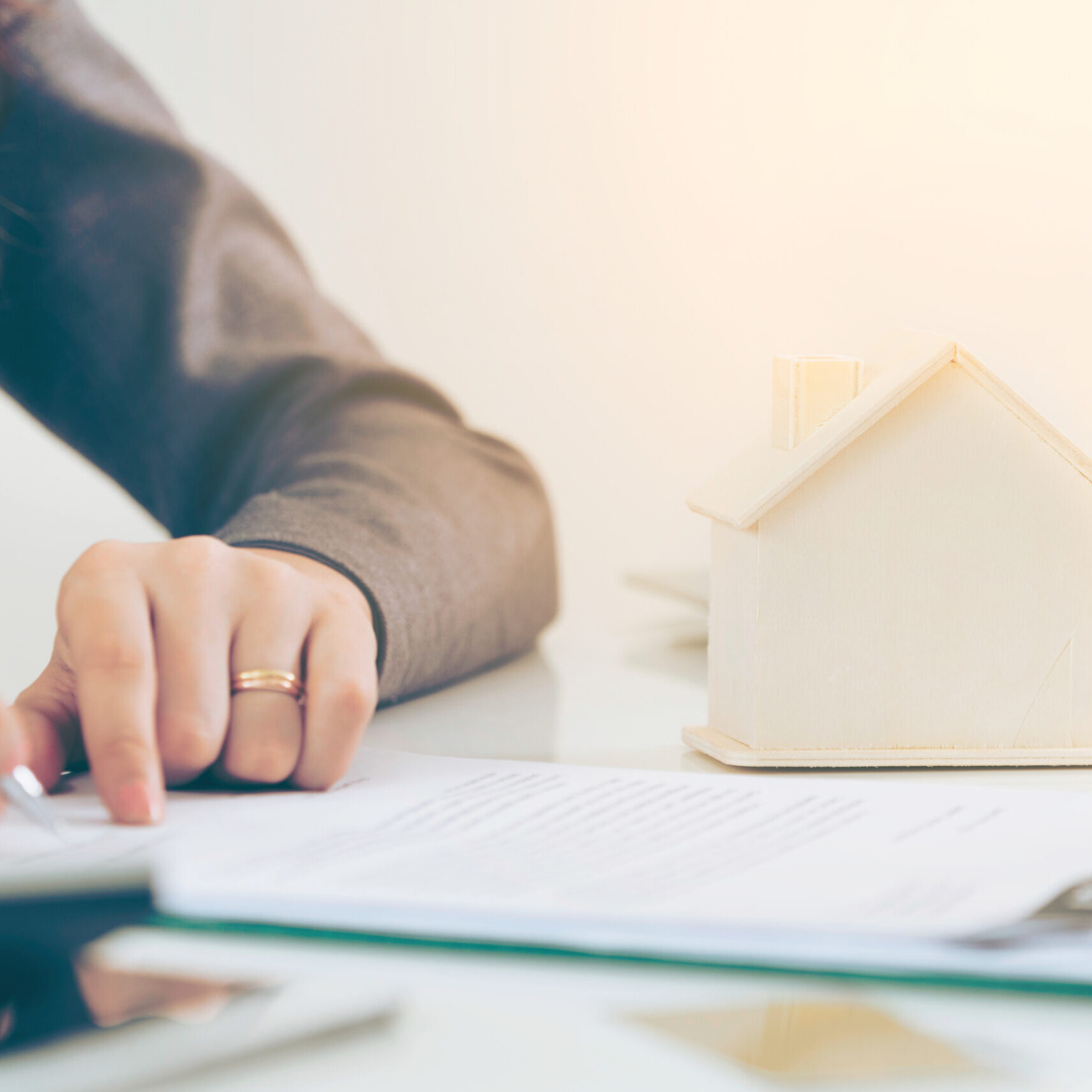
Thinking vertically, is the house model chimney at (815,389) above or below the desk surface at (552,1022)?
above

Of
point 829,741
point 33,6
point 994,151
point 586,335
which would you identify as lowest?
point 829,741

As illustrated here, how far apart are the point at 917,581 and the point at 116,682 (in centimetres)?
33

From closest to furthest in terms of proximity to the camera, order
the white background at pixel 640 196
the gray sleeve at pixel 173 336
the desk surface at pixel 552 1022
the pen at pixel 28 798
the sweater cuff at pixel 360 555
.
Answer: the desk surface at pixel 552 1022
the pen at pixel 28 798
the sweater cuff at pixel 360 555
the gray sleeve at pixel 173 336
the white background at pixel 640 196

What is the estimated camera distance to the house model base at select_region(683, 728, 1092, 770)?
0.51 m

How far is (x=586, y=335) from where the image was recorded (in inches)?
45.7

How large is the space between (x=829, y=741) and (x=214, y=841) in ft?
0.87

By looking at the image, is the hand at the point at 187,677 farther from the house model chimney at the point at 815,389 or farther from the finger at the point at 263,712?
the house model chimney at the point at 815,389

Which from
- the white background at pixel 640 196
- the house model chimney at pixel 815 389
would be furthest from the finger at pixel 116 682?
the white background at pixel 640 196

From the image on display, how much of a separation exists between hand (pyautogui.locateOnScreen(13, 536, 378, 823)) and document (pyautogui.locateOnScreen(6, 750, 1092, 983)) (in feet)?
0.05

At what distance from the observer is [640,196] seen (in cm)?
116

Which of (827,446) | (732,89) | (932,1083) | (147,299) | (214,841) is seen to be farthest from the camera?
(732,89)

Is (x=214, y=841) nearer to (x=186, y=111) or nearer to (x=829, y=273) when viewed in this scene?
(x=829, y=273)

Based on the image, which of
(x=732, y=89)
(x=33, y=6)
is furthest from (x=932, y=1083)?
(x=33, y=6)

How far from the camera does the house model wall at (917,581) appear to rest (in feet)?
1.63
